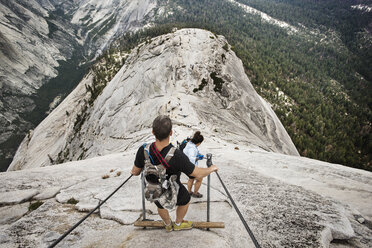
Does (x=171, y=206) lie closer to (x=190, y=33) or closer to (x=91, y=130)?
(x=91, y=130)

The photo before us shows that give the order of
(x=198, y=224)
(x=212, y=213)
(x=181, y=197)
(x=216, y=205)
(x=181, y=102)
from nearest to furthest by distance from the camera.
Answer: (x=181, y=197) → (x=198, y=224) → (x=212, y=213) → (x=216, y=205) → (x=181, y=102)

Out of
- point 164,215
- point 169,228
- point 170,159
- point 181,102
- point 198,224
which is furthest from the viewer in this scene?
point 181,102

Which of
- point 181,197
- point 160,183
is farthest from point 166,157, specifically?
point 181,197

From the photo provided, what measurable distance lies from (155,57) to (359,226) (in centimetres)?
3735

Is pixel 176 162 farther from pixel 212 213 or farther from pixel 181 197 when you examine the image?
pixel 212 213

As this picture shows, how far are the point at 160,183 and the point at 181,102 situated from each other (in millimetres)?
21553

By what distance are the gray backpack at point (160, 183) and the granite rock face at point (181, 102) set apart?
16.6m

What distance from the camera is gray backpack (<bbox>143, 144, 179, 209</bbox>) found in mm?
3600

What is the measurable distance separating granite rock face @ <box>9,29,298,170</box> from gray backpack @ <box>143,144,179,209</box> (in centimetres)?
1657

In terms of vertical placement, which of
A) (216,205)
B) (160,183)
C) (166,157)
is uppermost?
(166,157)

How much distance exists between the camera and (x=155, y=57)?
3703 centimetres

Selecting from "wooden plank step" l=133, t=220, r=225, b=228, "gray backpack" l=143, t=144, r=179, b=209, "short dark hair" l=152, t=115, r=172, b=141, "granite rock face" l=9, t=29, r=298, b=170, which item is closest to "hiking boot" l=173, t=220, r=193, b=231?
"wooden plank step" l=133, t=220, r=225, b=228

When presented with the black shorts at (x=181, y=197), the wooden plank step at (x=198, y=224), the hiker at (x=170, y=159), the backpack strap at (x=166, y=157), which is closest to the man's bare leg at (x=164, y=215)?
the hiker at (x=170, y=159)

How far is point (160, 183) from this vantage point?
12.0 feet
